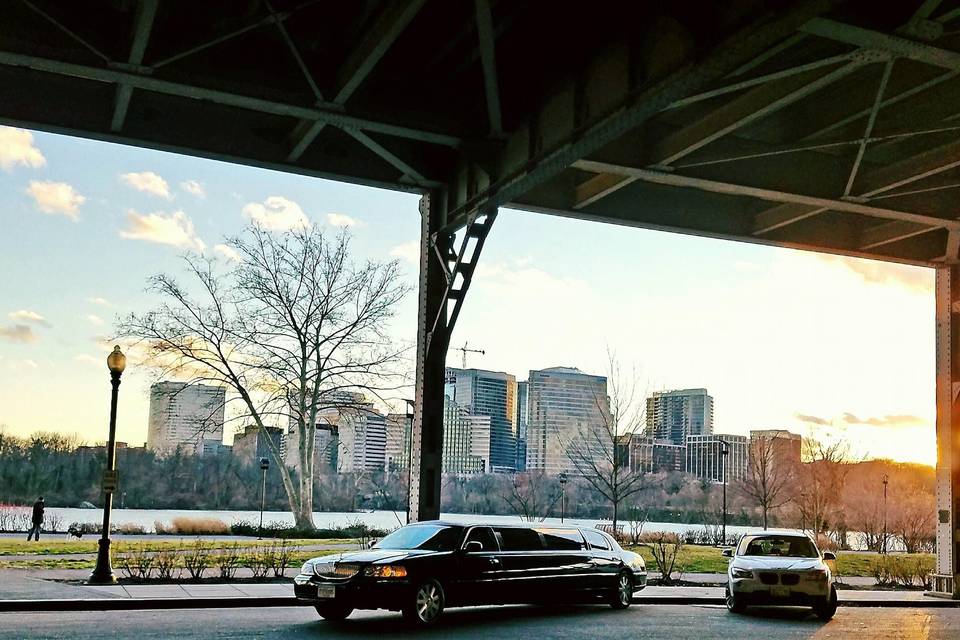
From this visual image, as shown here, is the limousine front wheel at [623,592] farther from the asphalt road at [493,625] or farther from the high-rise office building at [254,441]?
the high-rise office building at [254,441]

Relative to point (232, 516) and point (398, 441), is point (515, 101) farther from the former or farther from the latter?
point (232, 516)

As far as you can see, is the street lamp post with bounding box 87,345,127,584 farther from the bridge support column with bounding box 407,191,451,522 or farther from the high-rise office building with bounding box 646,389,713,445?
the high-rise office building with bounding box 646,389,713,445

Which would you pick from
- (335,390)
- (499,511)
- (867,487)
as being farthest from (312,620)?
(867,487)

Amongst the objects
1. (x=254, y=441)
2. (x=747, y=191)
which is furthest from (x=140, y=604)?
(x=254, y=441)

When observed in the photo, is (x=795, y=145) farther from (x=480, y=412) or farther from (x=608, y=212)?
(x=480, y=412)

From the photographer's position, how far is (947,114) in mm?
15867

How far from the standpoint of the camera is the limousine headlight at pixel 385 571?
13969mm

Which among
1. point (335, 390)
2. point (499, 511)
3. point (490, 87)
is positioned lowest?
point (499, 511)

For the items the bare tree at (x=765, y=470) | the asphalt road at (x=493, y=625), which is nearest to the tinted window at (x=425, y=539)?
the asphalt road at (x=493, y=625)

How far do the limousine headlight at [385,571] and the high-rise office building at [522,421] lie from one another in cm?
7327

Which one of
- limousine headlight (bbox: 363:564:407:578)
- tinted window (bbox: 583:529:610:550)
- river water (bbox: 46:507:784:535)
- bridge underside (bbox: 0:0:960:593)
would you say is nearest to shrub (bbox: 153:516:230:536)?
river water (bbox: 46:507:784:535)

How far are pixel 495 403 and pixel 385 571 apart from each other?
81.5 meters

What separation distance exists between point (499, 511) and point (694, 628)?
47871 mm

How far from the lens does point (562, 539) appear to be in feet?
55.8
